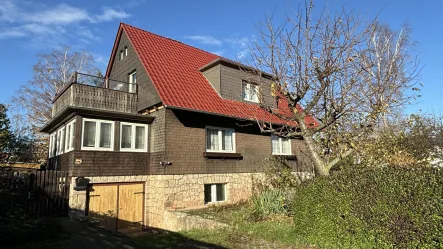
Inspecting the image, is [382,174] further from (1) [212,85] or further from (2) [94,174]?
(1) [212,85]

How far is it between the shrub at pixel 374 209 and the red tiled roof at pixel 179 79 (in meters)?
5.44

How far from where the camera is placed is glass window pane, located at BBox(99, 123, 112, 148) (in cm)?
1212

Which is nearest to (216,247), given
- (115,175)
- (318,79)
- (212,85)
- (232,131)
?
(318,79)

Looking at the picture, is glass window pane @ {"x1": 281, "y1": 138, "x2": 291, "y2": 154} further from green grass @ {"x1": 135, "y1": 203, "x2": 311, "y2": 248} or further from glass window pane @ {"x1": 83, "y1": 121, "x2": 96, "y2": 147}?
glass window pane @ {"x1": 83, "y1": 121, "x2": 96, "y2": 147}

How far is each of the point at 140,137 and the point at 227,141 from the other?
4.37m

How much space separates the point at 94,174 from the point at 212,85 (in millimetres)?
7593

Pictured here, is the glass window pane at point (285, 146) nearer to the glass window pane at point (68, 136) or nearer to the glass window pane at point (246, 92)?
the glass window pane at point (246, 92)

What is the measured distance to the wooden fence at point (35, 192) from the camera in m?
9.91

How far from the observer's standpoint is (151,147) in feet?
43.7

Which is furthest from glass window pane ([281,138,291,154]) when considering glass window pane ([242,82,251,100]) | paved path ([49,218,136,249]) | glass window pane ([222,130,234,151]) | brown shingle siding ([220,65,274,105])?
paved path ([49,218,136,249])

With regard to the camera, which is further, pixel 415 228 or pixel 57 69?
pixel 57 69

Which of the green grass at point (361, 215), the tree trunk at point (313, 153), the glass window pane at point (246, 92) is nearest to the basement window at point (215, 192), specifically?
the glass window pane at point (246, 92)

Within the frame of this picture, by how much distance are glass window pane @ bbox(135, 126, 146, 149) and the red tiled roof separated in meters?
2.06

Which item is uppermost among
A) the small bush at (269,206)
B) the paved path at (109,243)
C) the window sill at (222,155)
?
the window sill at (222,155)
